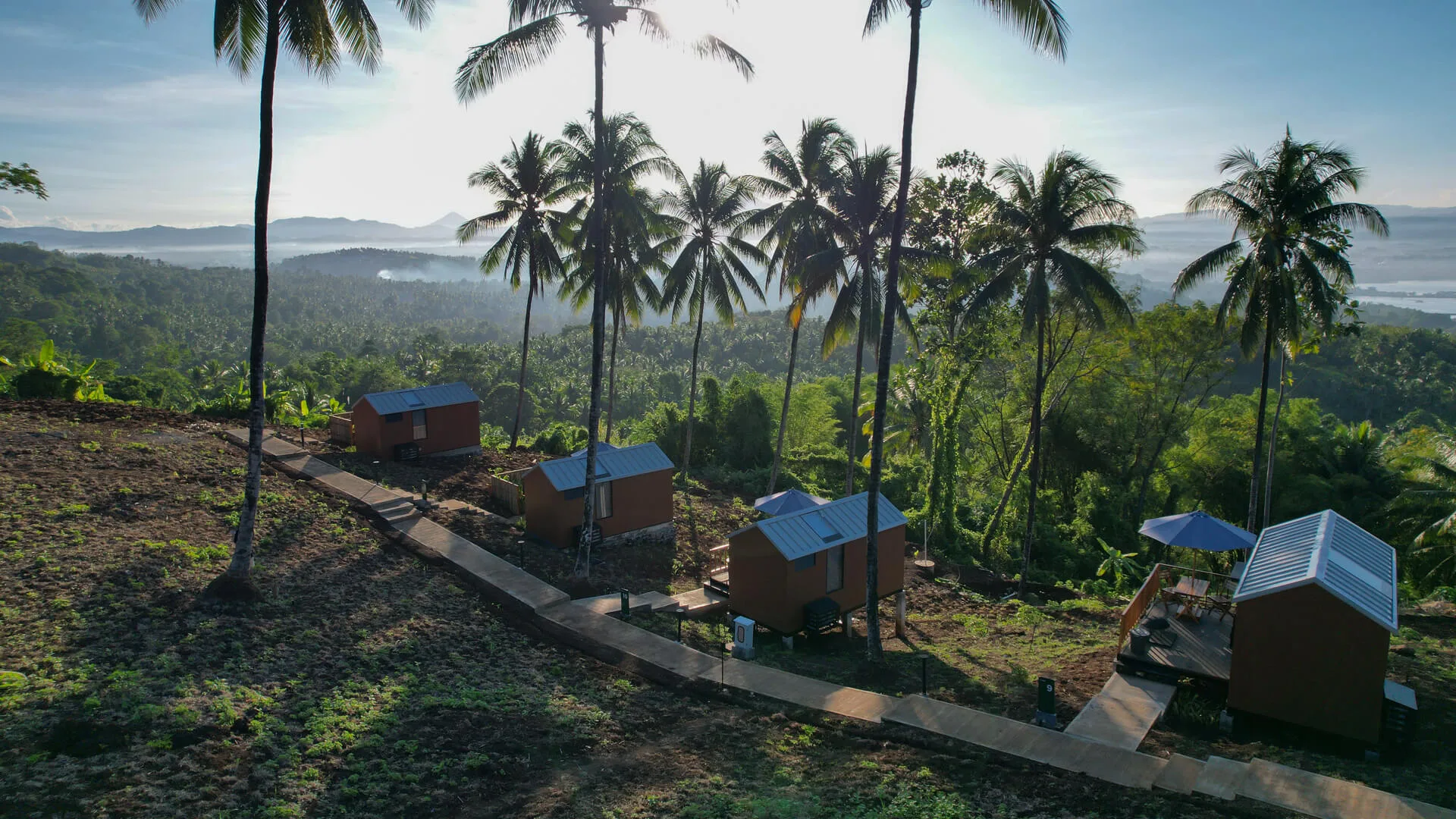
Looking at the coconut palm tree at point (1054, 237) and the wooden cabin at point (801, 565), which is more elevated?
the coconut palm tree at point (1054, 237)

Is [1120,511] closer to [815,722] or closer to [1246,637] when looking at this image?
[1246,637]

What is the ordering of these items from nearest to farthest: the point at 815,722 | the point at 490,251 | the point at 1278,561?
1. the point at 815,722
2. the point at 1278,561
3. the point at 490,251

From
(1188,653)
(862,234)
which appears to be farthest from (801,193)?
(1188,653)

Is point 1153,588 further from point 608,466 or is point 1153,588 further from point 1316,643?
point 608,466

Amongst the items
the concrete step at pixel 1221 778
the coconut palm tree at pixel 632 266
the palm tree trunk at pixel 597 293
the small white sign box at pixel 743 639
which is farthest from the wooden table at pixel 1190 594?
the coconut palm tree at pixel 632 266

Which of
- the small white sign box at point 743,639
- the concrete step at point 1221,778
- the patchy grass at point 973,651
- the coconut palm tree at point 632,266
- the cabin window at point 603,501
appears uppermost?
the coconut palm tree at point 632,266

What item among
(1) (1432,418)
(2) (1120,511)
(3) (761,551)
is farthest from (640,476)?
(1) (1432,418)

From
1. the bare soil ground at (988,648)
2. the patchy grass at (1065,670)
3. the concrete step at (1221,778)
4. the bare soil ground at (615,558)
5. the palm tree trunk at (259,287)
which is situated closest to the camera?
the concrete step at (1221,778)

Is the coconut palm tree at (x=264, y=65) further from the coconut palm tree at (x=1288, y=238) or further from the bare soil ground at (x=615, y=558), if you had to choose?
the coconut palm tree at (x=1288, y=238)
